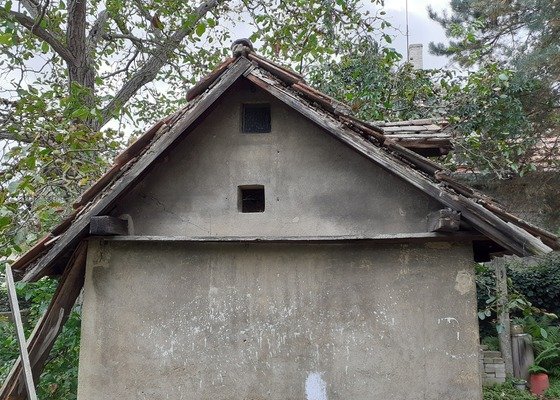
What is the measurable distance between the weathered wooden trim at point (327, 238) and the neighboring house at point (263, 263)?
2cm

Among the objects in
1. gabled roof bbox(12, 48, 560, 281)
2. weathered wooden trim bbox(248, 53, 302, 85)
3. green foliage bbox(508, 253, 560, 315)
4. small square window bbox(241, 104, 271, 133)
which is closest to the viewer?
gabled roof bbox(12, 48, 560, 281)

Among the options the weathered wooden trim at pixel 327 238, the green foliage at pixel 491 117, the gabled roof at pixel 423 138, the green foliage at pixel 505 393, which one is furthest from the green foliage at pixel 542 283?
the weathered wooden trim at pixel 327 238

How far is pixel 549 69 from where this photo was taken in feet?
39.7

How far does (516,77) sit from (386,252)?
8.62 meters

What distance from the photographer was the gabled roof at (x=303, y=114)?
174 inches

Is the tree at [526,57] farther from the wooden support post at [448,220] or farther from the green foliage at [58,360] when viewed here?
the green foliage at [58,360]

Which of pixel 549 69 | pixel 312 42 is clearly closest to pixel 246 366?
pixel 312 42

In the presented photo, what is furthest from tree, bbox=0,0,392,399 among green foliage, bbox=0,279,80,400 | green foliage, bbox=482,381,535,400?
green foliage, bbox=482,381,535,400

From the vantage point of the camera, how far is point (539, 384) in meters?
12.0

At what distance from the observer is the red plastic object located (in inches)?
470

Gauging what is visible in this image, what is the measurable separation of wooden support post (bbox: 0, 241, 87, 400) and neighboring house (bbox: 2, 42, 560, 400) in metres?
0.02

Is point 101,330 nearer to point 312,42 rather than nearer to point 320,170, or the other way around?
point 320,170

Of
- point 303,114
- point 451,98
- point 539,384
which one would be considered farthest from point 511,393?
point 303,114

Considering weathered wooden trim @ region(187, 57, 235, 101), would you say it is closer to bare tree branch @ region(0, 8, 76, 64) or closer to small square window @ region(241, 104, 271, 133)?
small square window @ region(241, 104, 271, 133)
